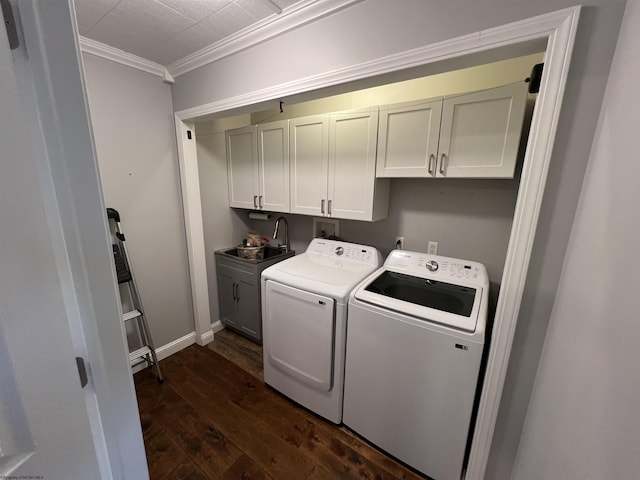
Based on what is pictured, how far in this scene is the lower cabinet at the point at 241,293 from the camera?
7.84 feet

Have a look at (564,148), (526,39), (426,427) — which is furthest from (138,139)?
(426,427)

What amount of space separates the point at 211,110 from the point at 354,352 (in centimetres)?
193

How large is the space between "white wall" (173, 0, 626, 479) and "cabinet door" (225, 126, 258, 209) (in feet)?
2.95

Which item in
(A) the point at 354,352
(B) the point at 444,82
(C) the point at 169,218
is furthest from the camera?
(C) the point at 169,218

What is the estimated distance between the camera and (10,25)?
1.45ft

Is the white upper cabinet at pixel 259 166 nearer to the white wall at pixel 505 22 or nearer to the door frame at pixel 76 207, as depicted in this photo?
the white wall at pixel 505 22

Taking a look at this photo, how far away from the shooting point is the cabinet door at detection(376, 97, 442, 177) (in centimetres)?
154

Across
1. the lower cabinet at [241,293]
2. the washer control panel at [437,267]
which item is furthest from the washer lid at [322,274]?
the lower cabinet at [241,293]

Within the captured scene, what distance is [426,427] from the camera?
4.52 ft

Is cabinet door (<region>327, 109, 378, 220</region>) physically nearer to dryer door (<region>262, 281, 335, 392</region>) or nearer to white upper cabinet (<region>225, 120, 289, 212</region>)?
white upper cabinet (<region>225, 120, 289, 212</region>)

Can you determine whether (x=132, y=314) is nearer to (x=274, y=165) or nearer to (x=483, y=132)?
(x=274, y=165)

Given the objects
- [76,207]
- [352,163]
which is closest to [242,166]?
[352,163]

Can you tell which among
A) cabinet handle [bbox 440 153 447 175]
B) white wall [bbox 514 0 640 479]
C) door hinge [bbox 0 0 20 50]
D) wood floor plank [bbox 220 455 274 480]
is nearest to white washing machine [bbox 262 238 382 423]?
wood floor plank [bbox 220 455 274 480]

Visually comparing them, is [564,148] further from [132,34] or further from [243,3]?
[132,34]
